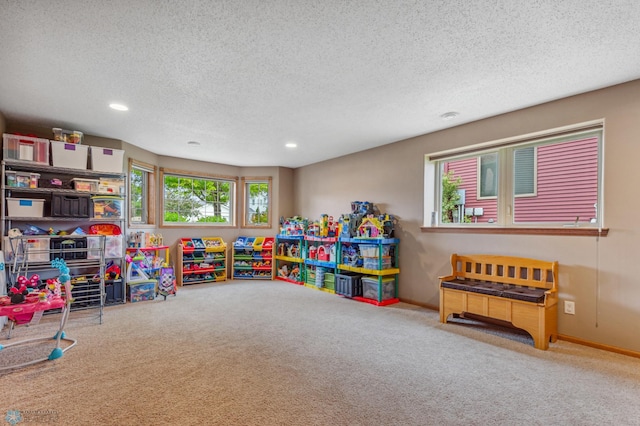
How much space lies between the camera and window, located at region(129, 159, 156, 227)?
222 inches

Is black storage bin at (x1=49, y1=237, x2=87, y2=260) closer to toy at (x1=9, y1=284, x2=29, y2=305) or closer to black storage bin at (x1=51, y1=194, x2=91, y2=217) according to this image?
black storage bin at (x1=51, y1=194, x2=91, y2=217)

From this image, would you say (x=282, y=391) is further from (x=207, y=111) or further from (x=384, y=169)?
(x=384, y=169)

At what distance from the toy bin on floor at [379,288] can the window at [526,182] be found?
115cm

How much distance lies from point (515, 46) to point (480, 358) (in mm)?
2521

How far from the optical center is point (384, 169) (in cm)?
520

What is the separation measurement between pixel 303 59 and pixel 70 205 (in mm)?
3769

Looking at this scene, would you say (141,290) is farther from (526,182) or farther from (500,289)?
(526,182)

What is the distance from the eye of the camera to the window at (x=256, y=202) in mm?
7168

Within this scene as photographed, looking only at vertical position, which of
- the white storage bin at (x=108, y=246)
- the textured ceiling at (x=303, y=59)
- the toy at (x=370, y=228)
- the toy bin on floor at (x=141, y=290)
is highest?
the textured ceiling at (x=303, y=59)

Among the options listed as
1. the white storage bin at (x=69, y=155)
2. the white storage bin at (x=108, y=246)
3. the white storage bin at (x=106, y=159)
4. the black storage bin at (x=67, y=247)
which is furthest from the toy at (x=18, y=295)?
the white storage bin at (x=106, y=159)

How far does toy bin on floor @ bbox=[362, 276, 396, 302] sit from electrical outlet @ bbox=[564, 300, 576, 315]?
213cm

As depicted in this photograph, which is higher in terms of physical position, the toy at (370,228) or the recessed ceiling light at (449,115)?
the recessed ceiling light at (449,115)

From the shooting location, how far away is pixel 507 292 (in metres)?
3.21

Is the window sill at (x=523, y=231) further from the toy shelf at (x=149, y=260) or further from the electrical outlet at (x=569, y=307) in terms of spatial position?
the toy shelf at (x=149, y=260)
